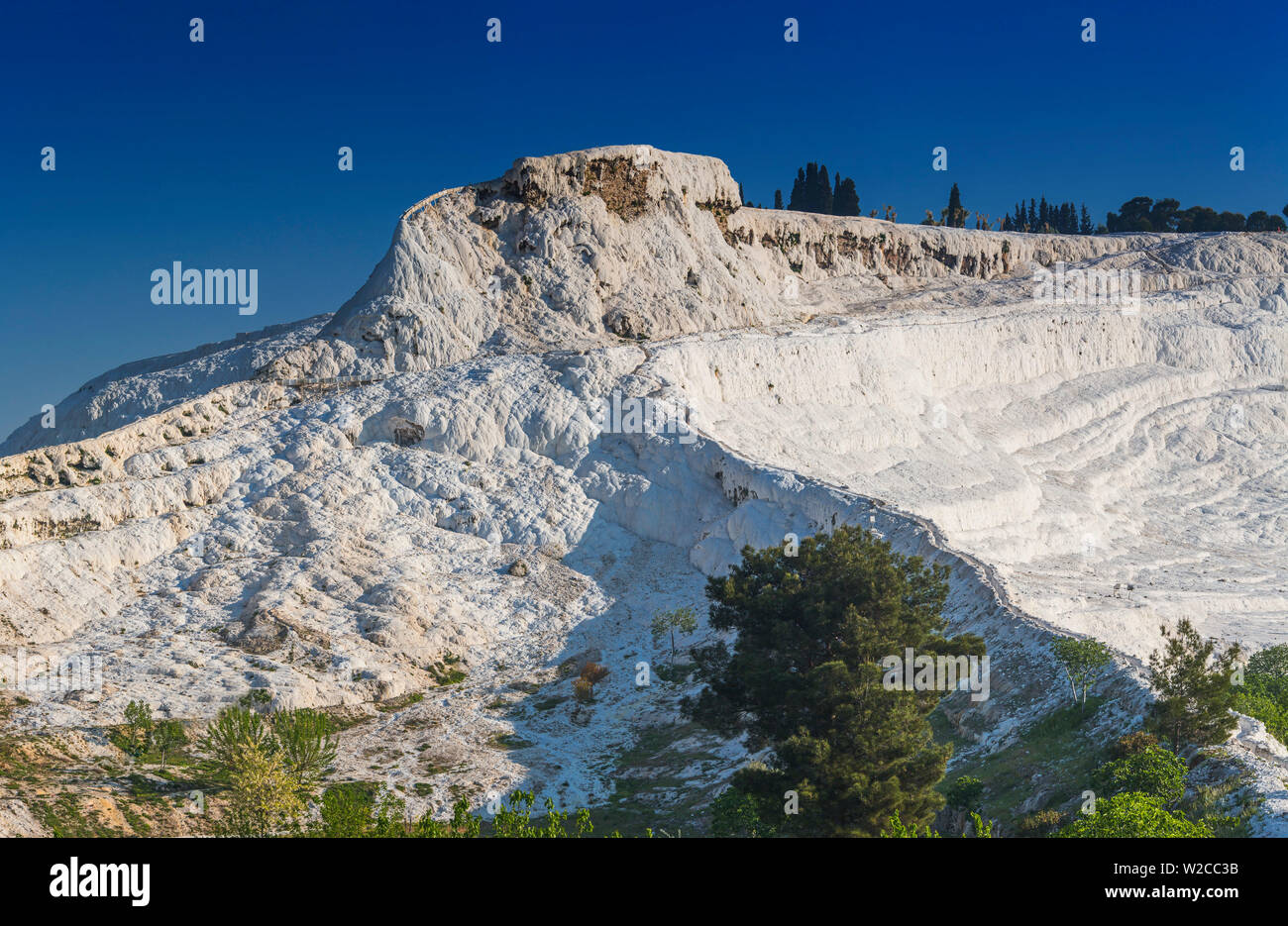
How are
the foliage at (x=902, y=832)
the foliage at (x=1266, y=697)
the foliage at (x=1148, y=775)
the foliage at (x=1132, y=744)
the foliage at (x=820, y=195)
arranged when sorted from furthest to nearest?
the foliage at (x=820, y=195) < the foliage at (x=1266, y=697) < the foliage at (x=1132, y=744) < the foliage at (x=1148, y=775) < the foliage at (x=902, y=832)

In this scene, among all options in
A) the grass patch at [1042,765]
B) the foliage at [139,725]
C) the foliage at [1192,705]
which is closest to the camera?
the foliage at [1192,705]

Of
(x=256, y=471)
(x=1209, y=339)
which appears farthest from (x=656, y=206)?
(x=1209, y=339)

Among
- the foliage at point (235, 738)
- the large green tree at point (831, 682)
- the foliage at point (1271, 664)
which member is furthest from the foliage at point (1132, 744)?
the foliage at point (235, 738)

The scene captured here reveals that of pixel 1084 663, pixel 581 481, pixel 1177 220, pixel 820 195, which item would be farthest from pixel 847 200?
pixel 1084 663

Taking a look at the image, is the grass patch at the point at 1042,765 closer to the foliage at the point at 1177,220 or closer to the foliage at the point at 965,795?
the foliage at the point at 965,795

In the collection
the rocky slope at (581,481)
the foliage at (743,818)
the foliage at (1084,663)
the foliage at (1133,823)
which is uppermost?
the rocky slope at (581,481)

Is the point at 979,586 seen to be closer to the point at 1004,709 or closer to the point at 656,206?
the point at 1004,709

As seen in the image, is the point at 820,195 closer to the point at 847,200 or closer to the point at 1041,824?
the point at 847,200

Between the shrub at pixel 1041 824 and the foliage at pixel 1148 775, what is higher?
the foliage at pixel 1148 775
